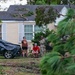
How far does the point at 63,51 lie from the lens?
5.07m

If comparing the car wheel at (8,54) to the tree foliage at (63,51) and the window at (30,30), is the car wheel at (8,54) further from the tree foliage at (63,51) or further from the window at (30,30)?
the tree foliage at (63,51)

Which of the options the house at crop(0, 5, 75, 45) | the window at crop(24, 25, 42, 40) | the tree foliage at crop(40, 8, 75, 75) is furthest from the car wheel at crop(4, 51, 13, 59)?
the tree foliage at crop(40, 8, 75, 75)

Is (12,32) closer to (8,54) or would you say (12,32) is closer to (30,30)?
(30,30)

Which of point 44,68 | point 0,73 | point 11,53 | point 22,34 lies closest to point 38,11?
point 11,53

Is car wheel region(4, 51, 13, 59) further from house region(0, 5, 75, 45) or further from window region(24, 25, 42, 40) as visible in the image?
window region(24, 25, 42, 40)

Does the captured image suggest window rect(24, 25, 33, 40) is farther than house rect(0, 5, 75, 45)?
Yes

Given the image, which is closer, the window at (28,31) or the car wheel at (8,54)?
the car wheel at (8,54)

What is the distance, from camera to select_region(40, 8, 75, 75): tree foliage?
4.82 m

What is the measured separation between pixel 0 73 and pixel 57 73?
9.88 metres

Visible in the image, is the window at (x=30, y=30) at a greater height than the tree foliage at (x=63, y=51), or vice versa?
the tree foliage at (x=63, y=51)

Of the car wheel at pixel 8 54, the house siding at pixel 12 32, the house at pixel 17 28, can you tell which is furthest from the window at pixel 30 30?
the car wheel at pixel 8 54

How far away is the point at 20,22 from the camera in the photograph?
3191 centimetres

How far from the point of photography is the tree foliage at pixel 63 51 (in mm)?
4824

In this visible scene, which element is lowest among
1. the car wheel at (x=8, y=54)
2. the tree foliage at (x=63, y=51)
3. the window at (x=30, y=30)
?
the car wheel at (x=8, y=54)
